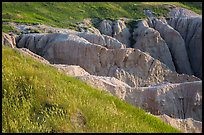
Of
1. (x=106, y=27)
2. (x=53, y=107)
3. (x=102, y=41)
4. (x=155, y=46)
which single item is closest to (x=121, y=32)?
(x=106, y=27)

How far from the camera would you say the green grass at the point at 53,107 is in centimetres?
988

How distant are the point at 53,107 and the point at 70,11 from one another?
90.4 m

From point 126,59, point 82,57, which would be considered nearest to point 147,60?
point 126,59

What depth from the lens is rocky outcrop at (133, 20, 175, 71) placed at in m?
71.2

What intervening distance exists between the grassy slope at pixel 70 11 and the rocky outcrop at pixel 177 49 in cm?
1662

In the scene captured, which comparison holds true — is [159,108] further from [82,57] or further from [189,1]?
[189,1]

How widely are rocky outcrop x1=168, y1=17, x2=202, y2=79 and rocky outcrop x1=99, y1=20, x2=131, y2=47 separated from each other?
9463mm

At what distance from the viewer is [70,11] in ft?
327

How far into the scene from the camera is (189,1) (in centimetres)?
12469

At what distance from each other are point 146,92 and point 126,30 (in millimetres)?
52386

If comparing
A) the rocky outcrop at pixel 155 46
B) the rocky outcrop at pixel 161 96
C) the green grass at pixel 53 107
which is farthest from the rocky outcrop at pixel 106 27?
the green grass at pixel 53 107

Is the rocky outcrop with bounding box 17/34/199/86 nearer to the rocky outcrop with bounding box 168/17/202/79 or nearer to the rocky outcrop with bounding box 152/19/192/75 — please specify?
the rocky outcrop with bounding box 152/19/192/75

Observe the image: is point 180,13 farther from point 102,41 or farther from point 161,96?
point 161,96

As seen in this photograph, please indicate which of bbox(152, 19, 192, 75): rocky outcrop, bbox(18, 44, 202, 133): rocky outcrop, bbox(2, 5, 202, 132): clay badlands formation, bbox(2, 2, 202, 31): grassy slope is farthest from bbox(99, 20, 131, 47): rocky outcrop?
bbox(18, 44, 202, 133): rocky outcrop
